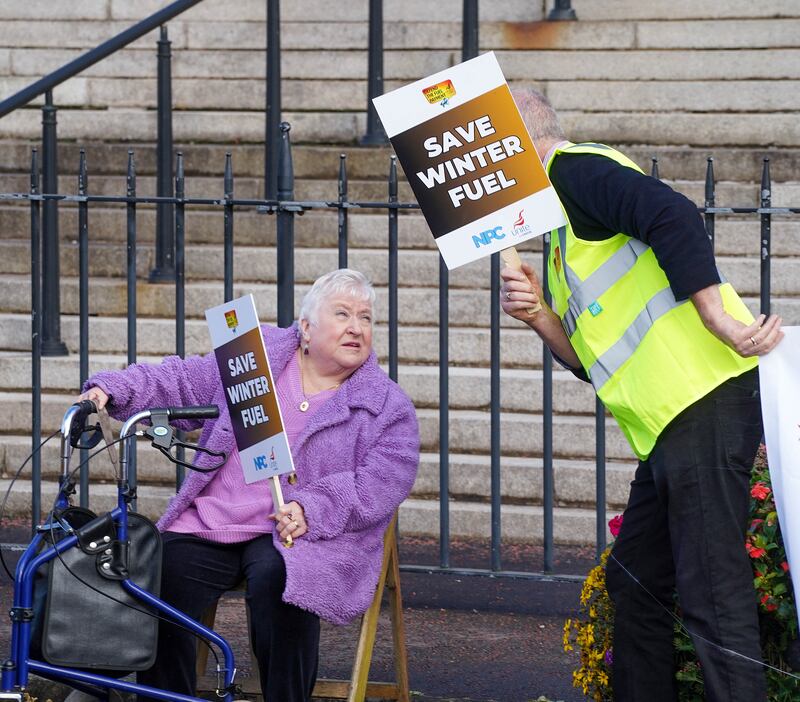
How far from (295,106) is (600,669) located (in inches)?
213

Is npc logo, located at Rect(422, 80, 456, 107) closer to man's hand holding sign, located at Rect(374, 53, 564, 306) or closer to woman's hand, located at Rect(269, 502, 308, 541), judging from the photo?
man's hand holding sign, located at Rect(374, 53, 564, 306)

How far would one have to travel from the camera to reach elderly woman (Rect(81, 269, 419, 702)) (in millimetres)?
3836

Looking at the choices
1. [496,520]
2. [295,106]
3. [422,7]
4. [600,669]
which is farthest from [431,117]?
[422,7]

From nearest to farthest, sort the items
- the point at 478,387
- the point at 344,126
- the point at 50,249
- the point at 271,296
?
the point at 478,387 < the point at 50,249 < the point at 271,296 < the point at 344,126

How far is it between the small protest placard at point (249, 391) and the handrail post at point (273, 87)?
8.88 feet

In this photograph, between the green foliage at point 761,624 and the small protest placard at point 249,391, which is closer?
the green foliage at point 761,624

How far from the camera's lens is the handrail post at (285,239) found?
5047 mm

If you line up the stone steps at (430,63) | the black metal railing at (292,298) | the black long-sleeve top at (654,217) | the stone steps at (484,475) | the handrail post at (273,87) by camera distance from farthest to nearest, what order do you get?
the stone steps at (430,63)
the handrail post at (273,87)
the stone steps at (484,475)
the black metal railing at (292,298)
the black long-sleeve top at (654,217)

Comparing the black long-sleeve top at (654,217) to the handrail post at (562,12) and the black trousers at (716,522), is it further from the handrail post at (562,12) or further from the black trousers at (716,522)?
the handrail post at (562,12)

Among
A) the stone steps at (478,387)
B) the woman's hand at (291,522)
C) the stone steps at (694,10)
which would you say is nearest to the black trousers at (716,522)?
the woman's hand at (291,522)

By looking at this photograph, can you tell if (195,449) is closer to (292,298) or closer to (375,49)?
(292,298)

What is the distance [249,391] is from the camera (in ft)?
12.8

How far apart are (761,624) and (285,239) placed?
7.73ft

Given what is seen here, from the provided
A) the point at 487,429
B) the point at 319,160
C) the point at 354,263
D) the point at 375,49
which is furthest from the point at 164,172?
the point at 487,429
